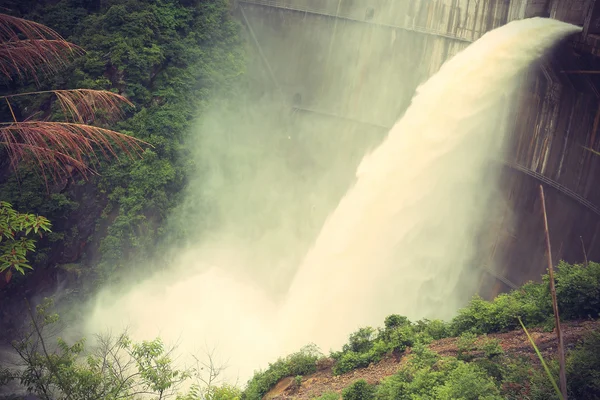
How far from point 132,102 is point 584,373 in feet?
62.4

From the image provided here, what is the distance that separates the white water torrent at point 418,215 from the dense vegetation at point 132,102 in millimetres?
6682

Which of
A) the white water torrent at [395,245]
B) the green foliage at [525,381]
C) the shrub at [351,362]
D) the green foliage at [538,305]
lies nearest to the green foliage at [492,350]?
the green foliage at [525,381]

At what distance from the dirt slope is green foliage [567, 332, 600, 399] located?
1071 mm

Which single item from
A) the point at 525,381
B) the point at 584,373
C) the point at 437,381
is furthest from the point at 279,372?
the point at 584,373

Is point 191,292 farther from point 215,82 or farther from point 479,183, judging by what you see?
point 479,183

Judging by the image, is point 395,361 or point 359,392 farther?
point 395,361

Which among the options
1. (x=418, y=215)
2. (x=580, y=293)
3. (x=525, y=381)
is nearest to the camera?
(x=525, y=381)

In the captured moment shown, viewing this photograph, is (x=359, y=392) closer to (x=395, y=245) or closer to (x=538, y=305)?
(x=538, y=305)

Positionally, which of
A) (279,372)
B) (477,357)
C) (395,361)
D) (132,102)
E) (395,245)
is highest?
(132,102)

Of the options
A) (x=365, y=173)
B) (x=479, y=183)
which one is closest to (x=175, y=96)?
(x=365, y=173)

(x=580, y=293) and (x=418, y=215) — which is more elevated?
(x=580, y=293)

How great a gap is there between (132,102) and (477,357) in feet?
55.8

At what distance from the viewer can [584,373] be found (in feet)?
31.8

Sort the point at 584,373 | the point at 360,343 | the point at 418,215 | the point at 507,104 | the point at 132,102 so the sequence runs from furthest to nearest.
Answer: the point at 132,102, the point at 418,215, the point at 507,104, the point at 360,343, the point at 584,373
